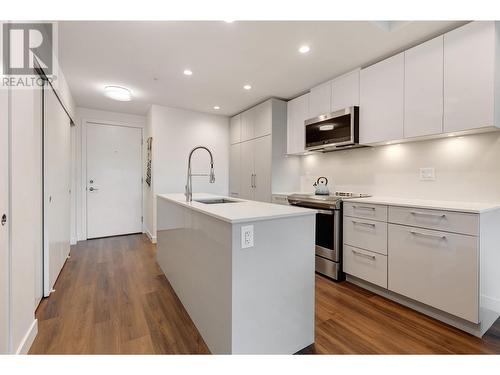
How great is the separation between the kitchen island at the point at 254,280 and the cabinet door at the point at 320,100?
206 cm

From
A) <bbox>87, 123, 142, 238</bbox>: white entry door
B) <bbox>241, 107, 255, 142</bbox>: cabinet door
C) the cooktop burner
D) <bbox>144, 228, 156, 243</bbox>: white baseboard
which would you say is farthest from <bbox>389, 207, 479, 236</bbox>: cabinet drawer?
<bbox>87, 123, 142, 238</bbox>: white entry door

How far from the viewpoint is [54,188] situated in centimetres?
260

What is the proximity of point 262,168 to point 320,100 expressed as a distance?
1.34 metres

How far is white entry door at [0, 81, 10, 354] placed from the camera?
124 cm

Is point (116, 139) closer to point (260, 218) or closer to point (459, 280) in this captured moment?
point (260, 218)

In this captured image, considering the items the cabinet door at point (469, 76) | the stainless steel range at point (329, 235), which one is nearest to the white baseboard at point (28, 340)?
the stainless steel range at point (329, 235)

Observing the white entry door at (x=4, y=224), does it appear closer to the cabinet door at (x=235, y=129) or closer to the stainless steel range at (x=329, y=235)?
the stainless steel range at (x=329, y=235)

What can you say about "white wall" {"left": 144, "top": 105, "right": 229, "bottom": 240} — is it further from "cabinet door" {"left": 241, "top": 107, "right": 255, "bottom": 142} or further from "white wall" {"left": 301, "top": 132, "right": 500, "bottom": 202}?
"white wall" {"left": 301, "top": 132, "right": 500, "bottom": 202}

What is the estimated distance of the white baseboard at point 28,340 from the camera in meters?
1.46

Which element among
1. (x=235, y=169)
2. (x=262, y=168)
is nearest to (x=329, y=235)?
(x=262, y=168)

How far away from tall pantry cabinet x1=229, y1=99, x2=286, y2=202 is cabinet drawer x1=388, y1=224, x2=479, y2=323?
6.45 feet

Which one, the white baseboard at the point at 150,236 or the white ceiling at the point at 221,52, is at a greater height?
the white ceiling at the point at 221,52

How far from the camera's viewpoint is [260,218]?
53.1 inches
